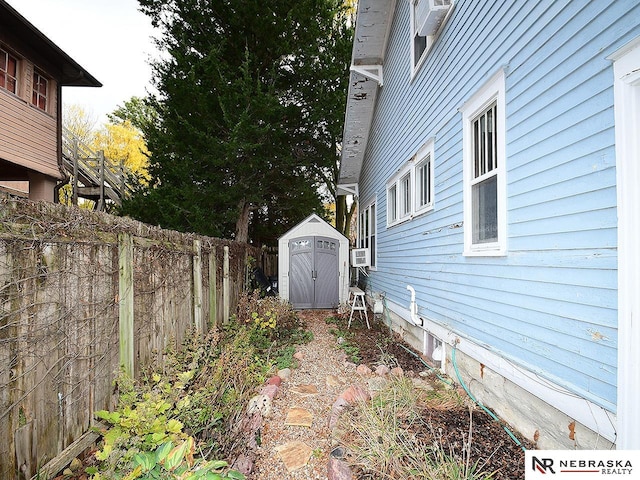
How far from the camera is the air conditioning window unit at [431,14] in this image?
4.30 m

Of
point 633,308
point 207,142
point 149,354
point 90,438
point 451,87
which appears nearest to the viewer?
point 633,308

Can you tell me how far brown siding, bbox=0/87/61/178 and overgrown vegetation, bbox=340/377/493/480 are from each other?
10.1m

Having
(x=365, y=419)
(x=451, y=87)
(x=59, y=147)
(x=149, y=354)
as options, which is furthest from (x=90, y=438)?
(x=59, y=147)

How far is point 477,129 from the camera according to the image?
3607mm

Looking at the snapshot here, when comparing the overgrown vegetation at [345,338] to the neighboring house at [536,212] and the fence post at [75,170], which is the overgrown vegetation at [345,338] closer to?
the neighboring house at [536,212]

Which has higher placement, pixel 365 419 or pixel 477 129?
pixel 477 129

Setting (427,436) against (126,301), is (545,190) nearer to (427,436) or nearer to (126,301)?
(427,436)

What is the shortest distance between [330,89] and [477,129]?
29.3 ft

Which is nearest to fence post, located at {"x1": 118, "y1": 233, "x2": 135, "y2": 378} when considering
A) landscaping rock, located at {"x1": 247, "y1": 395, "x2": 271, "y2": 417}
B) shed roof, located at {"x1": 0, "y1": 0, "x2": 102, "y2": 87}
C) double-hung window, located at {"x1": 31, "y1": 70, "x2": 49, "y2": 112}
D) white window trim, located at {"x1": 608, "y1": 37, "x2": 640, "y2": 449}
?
landscaping rock, located at {"x1": 247, "y1": 395, "x2": 271, "y2": 417}

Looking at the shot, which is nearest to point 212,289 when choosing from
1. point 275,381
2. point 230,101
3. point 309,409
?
point 275,381

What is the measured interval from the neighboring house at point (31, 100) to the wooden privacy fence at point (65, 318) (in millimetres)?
8024

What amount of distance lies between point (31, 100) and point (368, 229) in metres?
9.87

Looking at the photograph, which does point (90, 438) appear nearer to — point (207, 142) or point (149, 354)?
point (149, 354)

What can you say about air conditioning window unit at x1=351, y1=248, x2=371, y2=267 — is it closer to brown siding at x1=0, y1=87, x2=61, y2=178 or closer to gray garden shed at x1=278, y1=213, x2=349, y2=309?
gray garden shed at x1=278, y1=213, x2=349, y2=309
